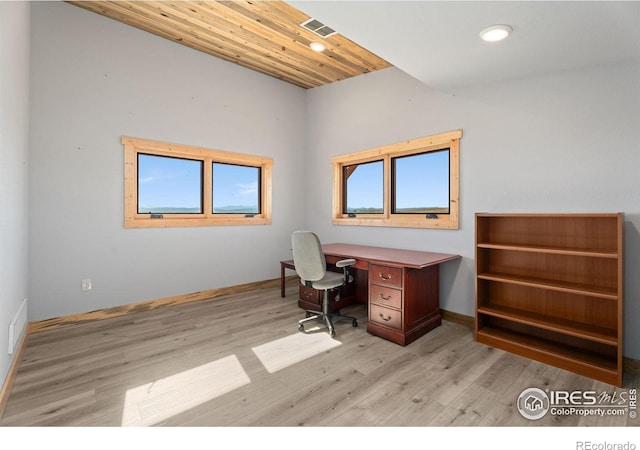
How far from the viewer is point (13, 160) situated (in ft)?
7.43

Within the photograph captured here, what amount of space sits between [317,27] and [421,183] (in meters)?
2.09

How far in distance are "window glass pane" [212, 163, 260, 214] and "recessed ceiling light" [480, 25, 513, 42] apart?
346 centimetres

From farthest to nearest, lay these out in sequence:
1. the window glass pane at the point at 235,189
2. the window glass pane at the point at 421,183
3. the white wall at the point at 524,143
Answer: the window glass pane at the point at 235,189 < the window glass pane at the point at 421,183 < the white wall at the point at 524,143

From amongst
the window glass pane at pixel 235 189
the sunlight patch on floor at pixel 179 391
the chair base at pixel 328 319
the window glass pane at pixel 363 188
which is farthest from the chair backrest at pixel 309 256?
the window glass pane at pixel 235 189

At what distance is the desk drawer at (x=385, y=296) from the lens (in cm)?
295

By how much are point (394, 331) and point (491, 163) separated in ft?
6.29

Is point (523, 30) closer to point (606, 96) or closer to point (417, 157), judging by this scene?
point (606, 96)

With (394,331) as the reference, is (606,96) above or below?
above

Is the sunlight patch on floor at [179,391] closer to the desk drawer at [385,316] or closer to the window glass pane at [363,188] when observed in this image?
the desk drawer at [385,316]

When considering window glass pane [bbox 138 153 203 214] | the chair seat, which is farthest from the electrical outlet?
the chair seat

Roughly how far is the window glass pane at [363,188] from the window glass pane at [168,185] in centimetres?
211
